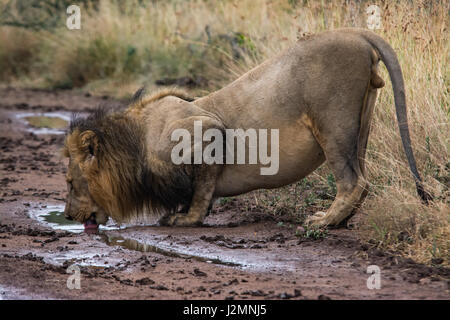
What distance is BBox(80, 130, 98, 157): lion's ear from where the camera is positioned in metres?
6.33

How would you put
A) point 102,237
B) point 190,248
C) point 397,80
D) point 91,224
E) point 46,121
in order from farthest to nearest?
point 46,121, point 91,224, point 102,237, point 190,248, point 397,80

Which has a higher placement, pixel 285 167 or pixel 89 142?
pixel 89 142

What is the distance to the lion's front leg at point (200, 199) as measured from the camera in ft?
20.6

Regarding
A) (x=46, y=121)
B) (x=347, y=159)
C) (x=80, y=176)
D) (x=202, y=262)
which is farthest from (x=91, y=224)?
(x=46, y=121)

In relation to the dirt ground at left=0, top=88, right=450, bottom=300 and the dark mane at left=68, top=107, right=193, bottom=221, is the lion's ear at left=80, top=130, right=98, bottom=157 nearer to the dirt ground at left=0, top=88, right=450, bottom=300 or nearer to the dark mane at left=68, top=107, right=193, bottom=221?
the dark mane at left=68, top=107, right=193, bottom=221

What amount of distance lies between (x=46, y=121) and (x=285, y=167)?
28.0 feet

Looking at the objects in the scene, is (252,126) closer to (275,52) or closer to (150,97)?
(150,97)

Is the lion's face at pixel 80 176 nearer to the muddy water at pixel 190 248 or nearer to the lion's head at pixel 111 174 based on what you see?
the lion's head at pixel 111 174

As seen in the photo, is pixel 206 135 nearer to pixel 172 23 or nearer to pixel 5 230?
pixel 5 230

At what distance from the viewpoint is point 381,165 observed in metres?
6.55

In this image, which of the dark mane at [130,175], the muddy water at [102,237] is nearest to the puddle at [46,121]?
the muddy water at [102,237]

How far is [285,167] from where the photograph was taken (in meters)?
6.01

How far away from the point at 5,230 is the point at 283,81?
106 inches
